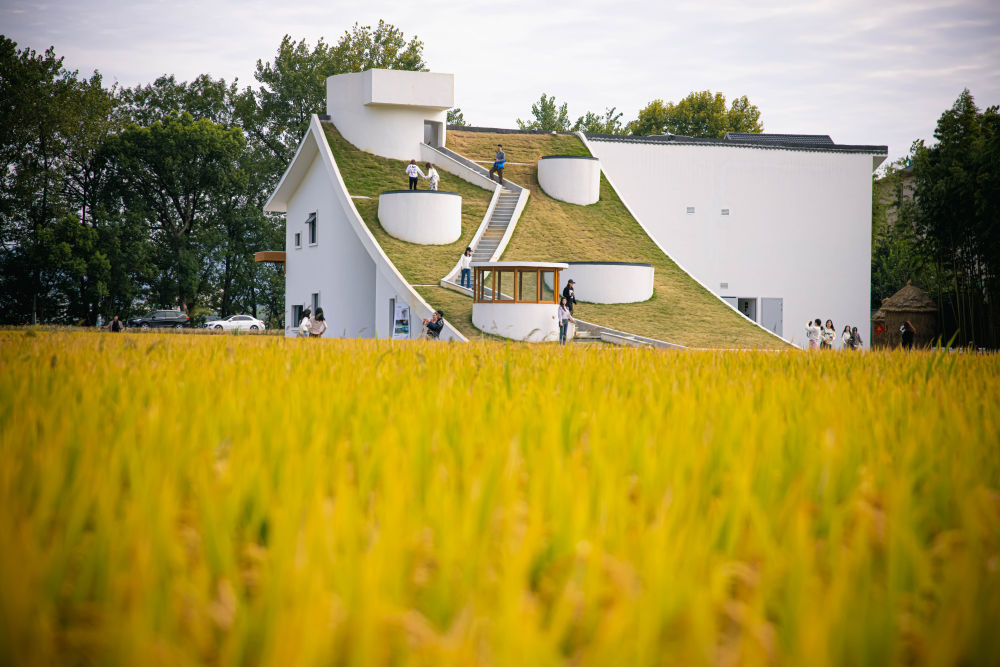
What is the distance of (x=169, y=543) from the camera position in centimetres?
120

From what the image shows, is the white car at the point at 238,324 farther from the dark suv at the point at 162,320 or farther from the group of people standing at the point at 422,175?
the group of people standing at the point at 422,175

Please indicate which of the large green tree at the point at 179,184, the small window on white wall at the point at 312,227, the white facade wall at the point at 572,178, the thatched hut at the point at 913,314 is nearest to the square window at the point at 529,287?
the white facade wall at the point at 572,178

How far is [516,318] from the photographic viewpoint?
27.2 m

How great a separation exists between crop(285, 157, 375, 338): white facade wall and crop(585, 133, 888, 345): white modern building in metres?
16.0

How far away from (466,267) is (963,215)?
24.3 meters

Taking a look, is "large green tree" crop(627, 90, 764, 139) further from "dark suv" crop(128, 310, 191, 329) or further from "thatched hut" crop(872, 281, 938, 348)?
"dark suv" crop(128, 310, 191, 329)

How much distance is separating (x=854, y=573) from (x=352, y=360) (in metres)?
4.10

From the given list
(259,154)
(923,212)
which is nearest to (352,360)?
(923,212)

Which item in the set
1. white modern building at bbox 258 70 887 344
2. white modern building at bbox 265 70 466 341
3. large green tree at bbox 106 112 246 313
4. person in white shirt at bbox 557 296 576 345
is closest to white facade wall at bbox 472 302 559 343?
person in white shirt at bbox 557 296 576 345

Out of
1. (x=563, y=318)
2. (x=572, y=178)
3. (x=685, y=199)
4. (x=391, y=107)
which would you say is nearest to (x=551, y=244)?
(x=572, y=178)

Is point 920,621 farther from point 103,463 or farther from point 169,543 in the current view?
point 103,463

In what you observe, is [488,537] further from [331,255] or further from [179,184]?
[179,184]

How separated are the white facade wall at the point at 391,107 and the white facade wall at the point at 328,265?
9.41ft

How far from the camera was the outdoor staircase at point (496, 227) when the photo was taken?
35.2 metres
